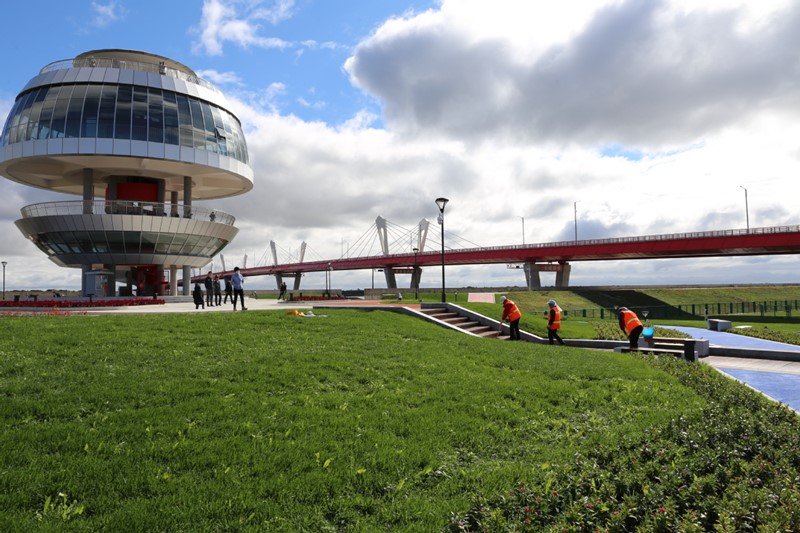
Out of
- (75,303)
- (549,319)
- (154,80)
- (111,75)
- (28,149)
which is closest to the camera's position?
(549,319)

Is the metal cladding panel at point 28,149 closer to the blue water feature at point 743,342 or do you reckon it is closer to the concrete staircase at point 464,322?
the concrete staircase at point 464,322

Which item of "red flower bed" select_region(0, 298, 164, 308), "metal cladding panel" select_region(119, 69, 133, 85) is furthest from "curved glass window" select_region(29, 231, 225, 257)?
"metal cladding panel" select_region(119, 69, 133, 85)

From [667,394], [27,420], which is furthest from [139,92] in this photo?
[667,394]

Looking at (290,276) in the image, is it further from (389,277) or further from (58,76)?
(58,76)

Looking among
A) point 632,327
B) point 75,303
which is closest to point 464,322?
point 632,327

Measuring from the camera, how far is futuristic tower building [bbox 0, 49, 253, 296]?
3534cm

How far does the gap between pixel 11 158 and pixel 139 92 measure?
10.6 meters

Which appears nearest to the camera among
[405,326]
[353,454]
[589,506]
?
[589,506]

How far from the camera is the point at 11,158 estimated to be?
119ft

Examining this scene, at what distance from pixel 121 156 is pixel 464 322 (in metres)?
28.4

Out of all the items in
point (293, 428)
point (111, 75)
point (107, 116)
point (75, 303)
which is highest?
point (111, 75)

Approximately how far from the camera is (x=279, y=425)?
21.0 ft

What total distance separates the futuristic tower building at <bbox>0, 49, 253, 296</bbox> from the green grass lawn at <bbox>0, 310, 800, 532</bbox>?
1091 inches

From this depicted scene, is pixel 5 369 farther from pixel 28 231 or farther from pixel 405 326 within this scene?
pixel 28 231
